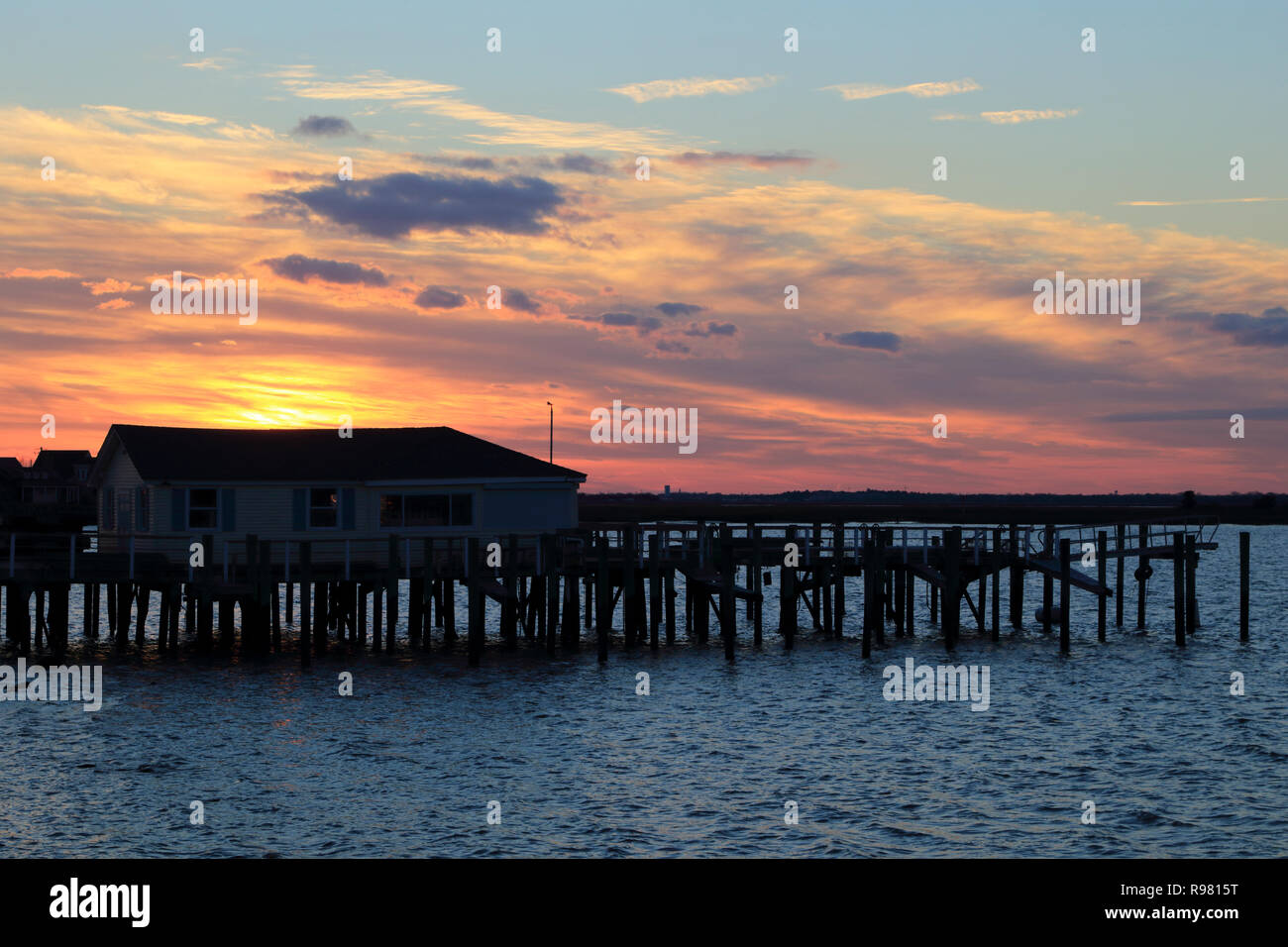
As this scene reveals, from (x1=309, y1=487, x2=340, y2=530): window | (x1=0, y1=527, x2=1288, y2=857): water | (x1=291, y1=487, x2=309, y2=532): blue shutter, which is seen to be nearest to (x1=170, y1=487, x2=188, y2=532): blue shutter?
(x1=291, y1=487, x2=309, y2=532): blue shutter

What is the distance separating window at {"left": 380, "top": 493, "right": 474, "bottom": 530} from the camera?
38938 mm

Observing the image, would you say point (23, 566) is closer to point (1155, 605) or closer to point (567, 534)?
point (567, 534)

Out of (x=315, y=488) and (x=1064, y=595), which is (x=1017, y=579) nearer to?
(x=1064, y=595)

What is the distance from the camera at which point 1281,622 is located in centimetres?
5444

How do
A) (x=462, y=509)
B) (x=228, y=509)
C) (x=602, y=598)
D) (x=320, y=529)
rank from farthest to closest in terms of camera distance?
(x=462, y=509) < (x=320, y=529) < (x=228, y=509) < (x=602, y=598)

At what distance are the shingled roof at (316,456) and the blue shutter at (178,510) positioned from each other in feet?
1.66

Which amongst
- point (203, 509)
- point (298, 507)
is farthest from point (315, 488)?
point (203, 509)

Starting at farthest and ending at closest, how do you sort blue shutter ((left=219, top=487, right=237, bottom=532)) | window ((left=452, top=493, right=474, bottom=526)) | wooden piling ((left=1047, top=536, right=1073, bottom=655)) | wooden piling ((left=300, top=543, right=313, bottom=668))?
1. wooden piling ((left=1047, top=536, right=1073, bottom=655))
2. window ((left=452, top=493, right=474, bottom=526))
3. blue shutter ((left=219, top=487, right=237, bottom=532))
4. wooden piling ((left=300, top=543, right=313, bottom=668))

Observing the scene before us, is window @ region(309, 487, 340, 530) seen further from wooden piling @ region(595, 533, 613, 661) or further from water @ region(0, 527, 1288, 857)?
wooden piling @ region(595, 533, 613, 661)

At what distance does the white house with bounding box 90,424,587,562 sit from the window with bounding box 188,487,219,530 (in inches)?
1.2

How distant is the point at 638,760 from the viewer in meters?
24.2

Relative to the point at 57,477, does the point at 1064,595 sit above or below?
below

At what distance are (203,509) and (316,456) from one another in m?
4.07

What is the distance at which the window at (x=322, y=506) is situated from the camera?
126 feet
